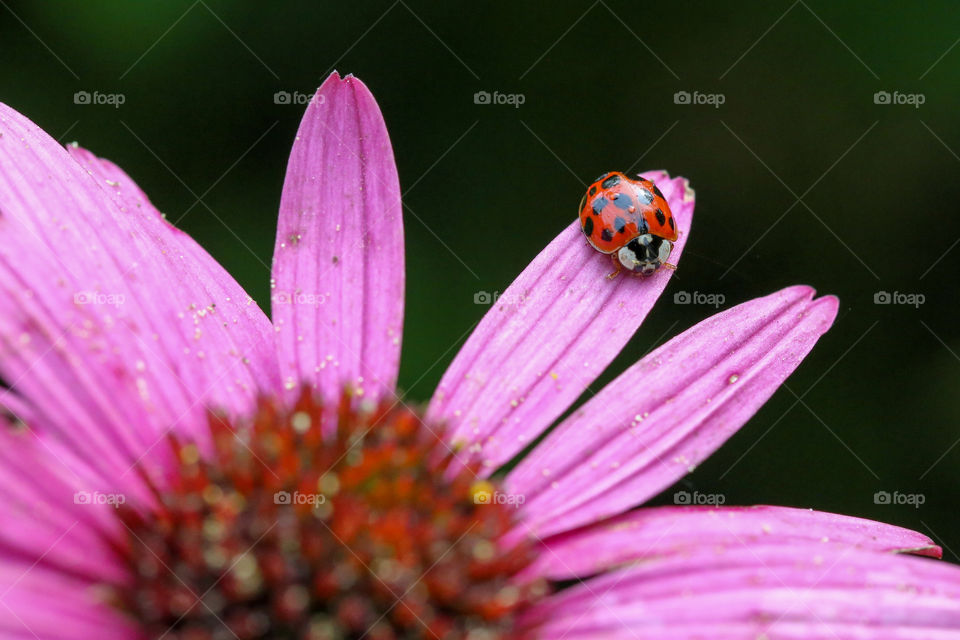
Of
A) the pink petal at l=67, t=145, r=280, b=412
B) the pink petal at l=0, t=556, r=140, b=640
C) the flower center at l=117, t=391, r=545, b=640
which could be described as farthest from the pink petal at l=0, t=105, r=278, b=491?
the pink petal at l=0, t=556, r=140, b=640

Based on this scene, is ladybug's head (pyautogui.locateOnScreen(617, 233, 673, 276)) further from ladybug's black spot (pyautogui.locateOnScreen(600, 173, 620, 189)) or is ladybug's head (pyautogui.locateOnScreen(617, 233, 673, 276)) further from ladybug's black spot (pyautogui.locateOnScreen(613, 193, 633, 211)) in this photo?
ladybug's black spot (pyautogui.locateOnScreen(600, 173, 620, 189))

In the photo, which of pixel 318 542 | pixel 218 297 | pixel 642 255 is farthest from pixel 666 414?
pixel 218 297

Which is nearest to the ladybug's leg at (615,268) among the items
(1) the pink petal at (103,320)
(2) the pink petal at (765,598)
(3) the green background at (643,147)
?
(3) the green background at (643,147)

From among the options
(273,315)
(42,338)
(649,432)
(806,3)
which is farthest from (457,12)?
(42,338)

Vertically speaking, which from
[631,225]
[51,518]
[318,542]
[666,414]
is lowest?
[51,518]

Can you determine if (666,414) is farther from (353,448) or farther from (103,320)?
(103,320)

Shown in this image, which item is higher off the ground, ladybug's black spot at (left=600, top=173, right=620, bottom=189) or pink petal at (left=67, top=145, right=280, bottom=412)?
ladybug's black spot at (left=600, top=173, right=620, bottom=189)

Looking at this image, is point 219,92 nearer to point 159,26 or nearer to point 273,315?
point 159,26
